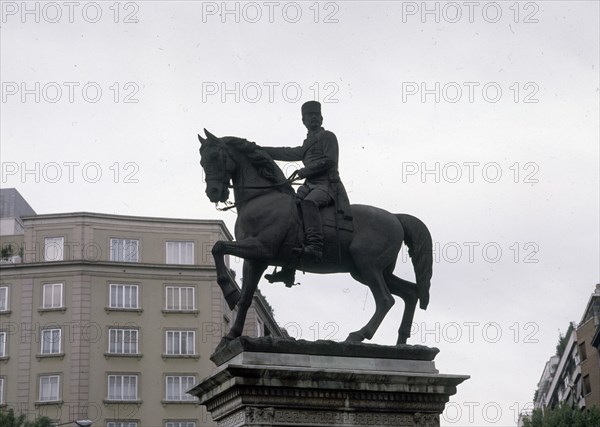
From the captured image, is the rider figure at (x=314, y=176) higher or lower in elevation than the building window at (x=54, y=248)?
lower

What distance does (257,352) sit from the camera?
15.5 m

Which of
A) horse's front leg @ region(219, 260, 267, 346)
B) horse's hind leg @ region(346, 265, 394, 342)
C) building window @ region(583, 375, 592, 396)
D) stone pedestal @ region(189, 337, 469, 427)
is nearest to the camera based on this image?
stone pedestal @ region(189, 337, 469, 427)

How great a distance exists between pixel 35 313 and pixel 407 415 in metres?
57.1

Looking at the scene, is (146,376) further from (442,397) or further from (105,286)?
(442,397)

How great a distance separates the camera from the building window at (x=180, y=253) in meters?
72.2

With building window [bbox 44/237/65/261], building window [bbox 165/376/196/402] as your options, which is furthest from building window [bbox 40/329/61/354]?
building window [bbox 165/376/196/402]

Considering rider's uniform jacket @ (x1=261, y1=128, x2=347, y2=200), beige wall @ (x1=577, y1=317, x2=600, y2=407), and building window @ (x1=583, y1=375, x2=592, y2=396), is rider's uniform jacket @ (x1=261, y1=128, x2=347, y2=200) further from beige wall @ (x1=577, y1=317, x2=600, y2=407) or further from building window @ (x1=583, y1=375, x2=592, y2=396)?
building window @ (x1=583, y1=375, x2=592, y2=396)

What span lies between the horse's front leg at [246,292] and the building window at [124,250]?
56077mm

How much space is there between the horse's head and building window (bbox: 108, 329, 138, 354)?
5434cm

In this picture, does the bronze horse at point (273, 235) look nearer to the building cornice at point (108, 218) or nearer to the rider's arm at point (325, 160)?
the rider's arm at point (325, 160)

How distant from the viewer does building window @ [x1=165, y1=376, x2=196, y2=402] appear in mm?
68938

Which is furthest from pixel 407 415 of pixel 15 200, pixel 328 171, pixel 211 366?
pixel 15 200

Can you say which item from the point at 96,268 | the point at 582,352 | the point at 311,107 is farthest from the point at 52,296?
the point at 311,107

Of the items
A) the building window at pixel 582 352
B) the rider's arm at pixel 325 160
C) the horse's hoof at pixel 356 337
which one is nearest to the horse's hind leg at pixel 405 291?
the horse's hoof at pixel 356 337
